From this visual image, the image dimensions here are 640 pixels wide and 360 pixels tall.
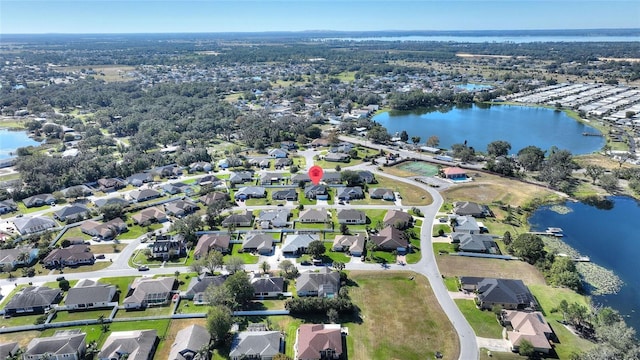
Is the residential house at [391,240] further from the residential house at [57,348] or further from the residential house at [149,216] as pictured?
the residential house at [57,348]

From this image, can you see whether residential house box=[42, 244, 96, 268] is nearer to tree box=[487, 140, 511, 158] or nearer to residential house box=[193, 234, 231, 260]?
residential house box=[193, 234, 231, 260]

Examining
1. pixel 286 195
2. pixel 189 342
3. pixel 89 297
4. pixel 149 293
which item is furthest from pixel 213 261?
pixel 286 195

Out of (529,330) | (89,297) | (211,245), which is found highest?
(211,245)

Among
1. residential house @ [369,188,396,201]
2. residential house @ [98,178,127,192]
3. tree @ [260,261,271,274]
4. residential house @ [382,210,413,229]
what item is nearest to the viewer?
tree @ [260,261,271,274]

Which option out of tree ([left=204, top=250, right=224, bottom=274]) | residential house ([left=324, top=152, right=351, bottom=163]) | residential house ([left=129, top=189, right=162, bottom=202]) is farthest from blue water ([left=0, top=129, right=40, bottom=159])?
tree ([left=204, top=250, right=224, bottom=274])

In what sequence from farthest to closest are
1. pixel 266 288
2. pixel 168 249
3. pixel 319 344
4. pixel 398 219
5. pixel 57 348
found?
pixel 398 219 < pixel 168 249 < pixel 266 288 < pixel 319 344 < pixel 57 348

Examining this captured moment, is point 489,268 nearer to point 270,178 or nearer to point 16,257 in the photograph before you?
point 270,178
